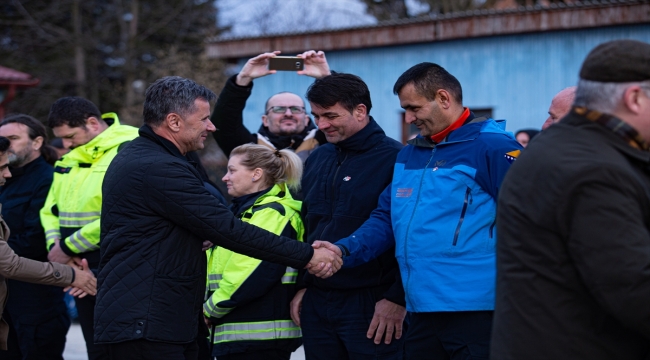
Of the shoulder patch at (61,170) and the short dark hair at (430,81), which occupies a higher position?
the short dark hair at (430,81)

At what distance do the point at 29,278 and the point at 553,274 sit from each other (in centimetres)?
314

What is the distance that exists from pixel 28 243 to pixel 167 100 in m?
2.57

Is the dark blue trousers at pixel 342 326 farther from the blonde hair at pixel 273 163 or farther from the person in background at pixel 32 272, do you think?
the person in background at pixel 32 272

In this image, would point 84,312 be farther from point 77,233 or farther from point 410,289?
point 410,289

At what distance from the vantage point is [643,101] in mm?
2162

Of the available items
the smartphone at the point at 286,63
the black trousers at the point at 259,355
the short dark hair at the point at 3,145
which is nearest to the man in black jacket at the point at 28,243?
the short dark hair at the point at 3,145

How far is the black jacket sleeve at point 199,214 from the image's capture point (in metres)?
3.43

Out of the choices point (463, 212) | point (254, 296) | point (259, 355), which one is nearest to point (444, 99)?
point (463, 212)

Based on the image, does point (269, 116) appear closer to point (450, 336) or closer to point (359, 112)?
point (359, 112)

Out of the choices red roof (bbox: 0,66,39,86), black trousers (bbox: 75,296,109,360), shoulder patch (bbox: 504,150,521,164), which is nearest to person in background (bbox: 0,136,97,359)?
black trousers (bbox: 75,296,109,360)

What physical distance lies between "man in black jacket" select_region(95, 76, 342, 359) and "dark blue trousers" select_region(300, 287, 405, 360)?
0.63m

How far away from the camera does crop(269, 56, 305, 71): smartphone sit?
190 inches

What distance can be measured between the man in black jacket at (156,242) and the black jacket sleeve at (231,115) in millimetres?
1466

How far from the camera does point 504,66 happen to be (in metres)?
12.7
